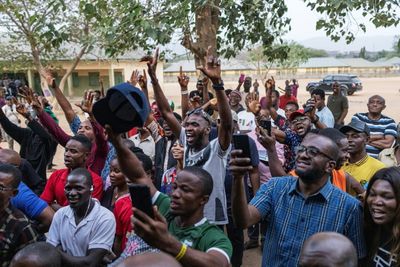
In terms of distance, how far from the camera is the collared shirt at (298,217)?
2438 millimetres

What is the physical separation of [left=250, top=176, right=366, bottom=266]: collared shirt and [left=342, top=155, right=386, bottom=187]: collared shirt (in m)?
1.17

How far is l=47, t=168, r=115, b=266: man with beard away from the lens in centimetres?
288

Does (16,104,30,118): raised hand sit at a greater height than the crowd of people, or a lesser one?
greater

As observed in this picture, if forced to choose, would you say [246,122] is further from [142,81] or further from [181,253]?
[181,253]

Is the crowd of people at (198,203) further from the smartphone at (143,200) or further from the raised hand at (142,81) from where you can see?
the raised hand at (142,81)

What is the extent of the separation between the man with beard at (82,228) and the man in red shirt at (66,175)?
578 millimetres

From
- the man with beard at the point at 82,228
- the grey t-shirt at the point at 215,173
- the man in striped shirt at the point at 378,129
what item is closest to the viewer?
the man with beard at the point at 82,228

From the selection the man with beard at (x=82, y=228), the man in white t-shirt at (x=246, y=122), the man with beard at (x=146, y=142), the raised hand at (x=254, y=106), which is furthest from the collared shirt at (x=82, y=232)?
the man in white t-shirt at (x=246, y=122)

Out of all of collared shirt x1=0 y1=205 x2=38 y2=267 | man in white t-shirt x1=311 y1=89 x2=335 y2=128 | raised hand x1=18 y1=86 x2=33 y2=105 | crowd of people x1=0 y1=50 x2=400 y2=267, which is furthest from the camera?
→ man in white t-shirt x1=311 y1=89 x2=335 y2=128

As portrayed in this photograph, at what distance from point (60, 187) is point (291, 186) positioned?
6.51ft

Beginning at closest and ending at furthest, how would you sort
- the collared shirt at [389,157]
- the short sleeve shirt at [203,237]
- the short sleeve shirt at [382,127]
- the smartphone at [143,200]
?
the smartphone at [143,200], the short sleeve shirt at [203,237], the collared shirt at [389,157], the short sleeve shirt at [382,127]

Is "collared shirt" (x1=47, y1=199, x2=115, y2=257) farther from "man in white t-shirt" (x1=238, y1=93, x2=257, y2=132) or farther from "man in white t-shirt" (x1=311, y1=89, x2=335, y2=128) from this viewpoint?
"man in white t-shirt" (x1=311, y1=89, x2=335, y2=128)

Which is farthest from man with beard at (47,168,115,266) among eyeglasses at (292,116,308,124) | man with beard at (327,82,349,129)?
man with beard at (327,82,349,129)

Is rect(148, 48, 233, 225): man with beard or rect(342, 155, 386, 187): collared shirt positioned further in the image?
rect(342, 155, 386, 187): collared shirt
